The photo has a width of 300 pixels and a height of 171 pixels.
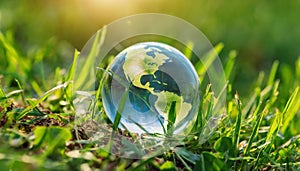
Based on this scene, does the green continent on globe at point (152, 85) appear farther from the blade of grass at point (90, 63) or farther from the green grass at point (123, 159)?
the blade of grass at point (90, 63)

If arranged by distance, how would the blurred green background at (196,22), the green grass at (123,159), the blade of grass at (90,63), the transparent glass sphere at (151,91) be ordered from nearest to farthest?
the green grass at (123,159), the transparent glass sphere at (151,91), the blade of grass at (90,63), the blurred green background at (196,22)

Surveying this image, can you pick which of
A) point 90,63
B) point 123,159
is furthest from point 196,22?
point 123,159

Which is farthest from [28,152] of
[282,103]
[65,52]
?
[65,52]

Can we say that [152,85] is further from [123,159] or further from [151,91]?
[123,159]

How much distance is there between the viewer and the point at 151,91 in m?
1.98

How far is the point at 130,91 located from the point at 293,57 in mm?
3279

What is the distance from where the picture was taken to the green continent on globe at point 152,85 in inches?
77.7

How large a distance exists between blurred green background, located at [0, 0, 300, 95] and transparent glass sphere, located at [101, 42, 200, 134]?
97.8 inches

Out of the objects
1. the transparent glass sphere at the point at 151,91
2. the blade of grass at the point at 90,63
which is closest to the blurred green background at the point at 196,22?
the blade of grass at the point at 90,63

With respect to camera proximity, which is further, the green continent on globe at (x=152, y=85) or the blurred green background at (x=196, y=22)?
the blurred green background at (x=196, y=22)

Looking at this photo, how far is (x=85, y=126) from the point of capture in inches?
77.4

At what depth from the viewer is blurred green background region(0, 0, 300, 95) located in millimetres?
4844

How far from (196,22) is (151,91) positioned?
3297mm

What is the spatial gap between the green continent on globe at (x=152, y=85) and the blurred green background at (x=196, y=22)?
2518mm
